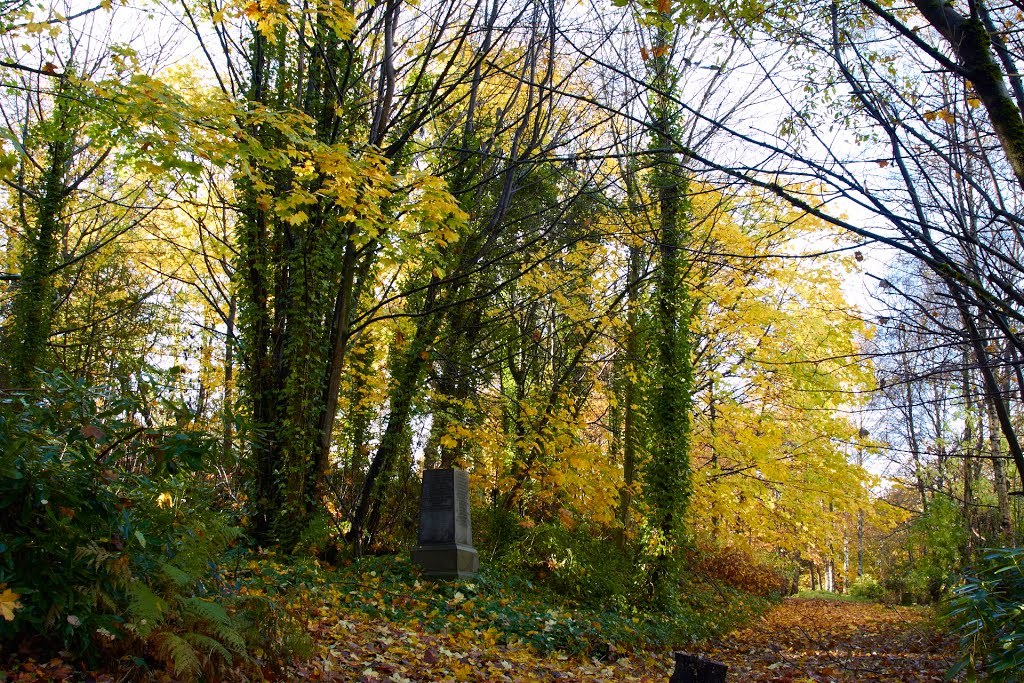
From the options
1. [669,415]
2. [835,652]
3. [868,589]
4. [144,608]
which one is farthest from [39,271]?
[868,589]

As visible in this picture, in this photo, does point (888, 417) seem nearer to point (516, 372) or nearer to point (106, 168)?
point (516, 372)

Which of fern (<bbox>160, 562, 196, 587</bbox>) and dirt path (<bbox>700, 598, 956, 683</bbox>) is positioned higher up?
fern (<bbox>160, 562, 196, 587</bbox>)

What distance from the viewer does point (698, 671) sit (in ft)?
13.9

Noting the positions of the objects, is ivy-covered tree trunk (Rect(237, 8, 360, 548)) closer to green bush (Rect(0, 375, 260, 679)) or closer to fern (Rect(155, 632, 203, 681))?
green bush (Rect(0, 375, 260, 679))

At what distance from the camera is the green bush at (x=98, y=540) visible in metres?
3.45

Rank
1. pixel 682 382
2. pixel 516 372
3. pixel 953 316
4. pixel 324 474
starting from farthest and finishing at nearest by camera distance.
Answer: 1. pixel 516 372
2. pixel 682 382
3. pixel 324 474
4. pixel 953 316

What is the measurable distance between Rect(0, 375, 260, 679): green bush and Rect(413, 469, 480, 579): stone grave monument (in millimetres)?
5238

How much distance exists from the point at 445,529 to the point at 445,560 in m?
0.43

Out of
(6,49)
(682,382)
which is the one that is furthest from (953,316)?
(6,49)

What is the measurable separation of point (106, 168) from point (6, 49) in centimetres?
620

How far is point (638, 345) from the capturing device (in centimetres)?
1405

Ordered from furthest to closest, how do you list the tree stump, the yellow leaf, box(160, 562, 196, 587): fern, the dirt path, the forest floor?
1. the dirt path
2. the forest floor
3. the tree stump
4. box(160, 562, 196, 587): fern
5. the yellow leaf

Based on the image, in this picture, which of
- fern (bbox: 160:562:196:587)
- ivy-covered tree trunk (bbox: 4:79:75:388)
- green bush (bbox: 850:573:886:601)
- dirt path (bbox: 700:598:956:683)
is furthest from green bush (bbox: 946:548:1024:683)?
green bush (bbox: 850:573:886:601)

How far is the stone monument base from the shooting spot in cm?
930
